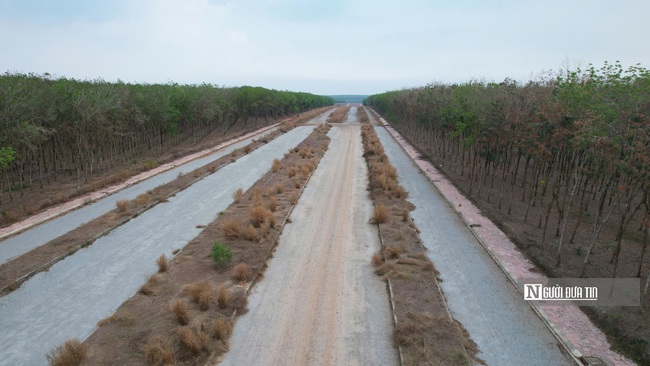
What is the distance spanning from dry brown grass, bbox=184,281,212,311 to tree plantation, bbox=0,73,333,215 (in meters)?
11.0

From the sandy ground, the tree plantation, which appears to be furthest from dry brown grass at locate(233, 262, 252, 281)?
the tree plantation

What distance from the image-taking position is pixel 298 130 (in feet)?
191

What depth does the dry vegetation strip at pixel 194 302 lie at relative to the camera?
862cm

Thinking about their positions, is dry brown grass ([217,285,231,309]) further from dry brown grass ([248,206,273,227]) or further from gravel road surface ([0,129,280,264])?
gravel road surface ([0,129,280,264])

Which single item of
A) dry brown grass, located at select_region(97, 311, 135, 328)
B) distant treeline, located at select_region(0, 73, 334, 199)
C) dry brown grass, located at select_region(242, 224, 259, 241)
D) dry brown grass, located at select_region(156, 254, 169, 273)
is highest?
distant treeline, located at select_region(0, 73, 334, 199)

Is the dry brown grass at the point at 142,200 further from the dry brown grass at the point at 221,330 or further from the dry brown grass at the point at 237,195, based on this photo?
the dry brown grass at the point at 221,330

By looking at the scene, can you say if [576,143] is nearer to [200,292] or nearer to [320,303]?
[320,303]

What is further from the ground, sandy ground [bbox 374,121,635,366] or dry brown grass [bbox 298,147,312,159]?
dry brown grass [bbox 298,147,312,159]

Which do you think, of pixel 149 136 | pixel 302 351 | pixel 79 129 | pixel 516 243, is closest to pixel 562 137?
pixel 516 243

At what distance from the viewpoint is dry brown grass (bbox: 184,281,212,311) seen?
10352 mm

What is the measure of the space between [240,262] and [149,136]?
37514 millimetres

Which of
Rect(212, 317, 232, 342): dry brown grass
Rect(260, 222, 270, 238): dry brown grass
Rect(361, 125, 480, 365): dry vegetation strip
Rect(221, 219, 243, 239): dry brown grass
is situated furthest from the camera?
Rect(260, 222, 270, 238): dry brown grass

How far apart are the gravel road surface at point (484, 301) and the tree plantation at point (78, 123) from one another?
17.6 metres

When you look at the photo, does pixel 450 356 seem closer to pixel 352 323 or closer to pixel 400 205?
pixel 352 323
